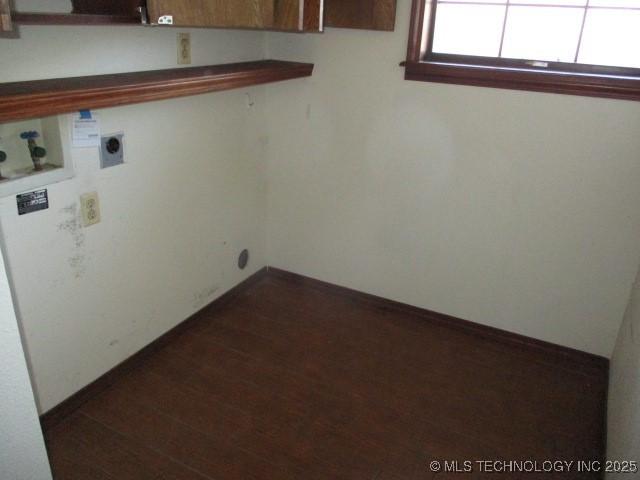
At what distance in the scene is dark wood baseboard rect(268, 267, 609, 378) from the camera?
2.37 m

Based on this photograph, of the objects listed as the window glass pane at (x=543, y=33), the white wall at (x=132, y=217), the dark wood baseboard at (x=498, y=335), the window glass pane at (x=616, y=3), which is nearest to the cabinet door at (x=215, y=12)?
the white wall at (x=132, y=217)

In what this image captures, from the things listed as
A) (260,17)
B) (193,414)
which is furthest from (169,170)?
(193,414)

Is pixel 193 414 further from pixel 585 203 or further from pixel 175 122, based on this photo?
pixel 585 203

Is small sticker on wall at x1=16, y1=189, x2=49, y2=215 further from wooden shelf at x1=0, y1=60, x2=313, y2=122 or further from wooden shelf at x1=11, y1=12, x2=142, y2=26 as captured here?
wooden shelf at x1=11, y1=12, x2=142, y2=26

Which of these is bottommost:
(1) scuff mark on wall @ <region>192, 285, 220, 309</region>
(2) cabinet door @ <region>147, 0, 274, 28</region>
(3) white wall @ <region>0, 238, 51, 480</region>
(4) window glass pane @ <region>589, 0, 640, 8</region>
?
(1) scuff mark on wall @ <region>192, 285, 220, 309</region>

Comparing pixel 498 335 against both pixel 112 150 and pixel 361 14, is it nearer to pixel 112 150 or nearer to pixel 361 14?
pixel 361 14

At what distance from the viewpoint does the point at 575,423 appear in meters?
2.04

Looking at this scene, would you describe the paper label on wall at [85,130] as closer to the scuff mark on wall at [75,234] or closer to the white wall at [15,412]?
the scuff mark on wall at [75,234]

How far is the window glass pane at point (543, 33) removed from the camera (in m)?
2.09

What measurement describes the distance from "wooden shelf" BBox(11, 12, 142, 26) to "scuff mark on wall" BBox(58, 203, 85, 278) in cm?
69

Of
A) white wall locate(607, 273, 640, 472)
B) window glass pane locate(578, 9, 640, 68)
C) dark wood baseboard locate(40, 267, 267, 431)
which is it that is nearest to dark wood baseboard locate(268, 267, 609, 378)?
white wall locate(607, 273, 640, 472)

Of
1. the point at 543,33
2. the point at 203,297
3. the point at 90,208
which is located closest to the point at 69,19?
the point at 90,208

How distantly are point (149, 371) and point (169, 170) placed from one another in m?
0.89

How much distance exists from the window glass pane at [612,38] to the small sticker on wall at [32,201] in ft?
7.07
